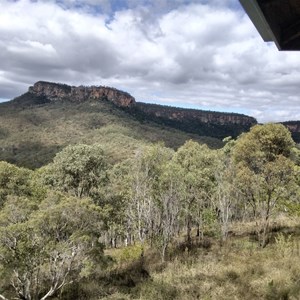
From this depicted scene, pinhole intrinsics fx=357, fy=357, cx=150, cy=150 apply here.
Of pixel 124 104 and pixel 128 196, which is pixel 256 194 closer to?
pixel 128 196

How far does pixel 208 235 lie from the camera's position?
24188 mm

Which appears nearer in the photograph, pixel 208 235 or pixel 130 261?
pixel 130 261

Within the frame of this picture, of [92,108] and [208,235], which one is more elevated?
[92,108]

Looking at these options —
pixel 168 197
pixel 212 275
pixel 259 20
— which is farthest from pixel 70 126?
pixel 259 20

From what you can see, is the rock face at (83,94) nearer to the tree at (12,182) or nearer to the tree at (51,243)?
the tree at (12,182)

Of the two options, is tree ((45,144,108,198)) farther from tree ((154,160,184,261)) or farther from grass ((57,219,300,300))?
grass ((57,219,300,300))

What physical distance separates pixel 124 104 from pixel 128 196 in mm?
173741

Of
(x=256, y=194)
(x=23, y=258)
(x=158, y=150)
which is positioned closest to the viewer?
(x=23, y=258)

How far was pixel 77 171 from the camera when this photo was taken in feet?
91.7

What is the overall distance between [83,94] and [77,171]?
533ft

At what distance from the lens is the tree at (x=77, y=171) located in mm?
27688

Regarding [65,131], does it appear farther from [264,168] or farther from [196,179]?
[264,168]

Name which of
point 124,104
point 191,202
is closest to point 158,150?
point 191,202

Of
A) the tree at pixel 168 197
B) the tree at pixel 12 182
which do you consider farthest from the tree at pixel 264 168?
the tree at pixel 12 182
